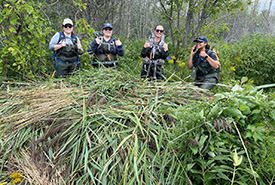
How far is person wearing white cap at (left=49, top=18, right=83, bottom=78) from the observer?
12.0ft

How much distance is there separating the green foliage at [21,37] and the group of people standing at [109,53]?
0.41m

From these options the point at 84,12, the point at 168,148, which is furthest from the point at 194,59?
the point at 84,12

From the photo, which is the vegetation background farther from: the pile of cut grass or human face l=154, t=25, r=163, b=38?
human face l=154, t=25, r=163, b=38

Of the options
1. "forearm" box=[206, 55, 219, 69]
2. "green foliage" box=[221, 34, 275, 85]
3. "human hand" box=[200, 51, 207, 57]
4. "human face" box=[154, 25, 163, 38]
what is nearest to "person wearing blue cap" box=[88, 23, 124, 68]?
"human face" box=[154, 25, 163, 38]

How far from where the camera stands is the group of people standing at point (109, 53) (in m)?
3.42

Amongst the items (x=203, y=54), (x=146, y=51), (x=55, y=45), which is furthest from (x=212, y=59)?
(x=55, y=45)

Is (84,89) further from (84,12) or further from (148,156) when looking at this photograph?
(84,12)

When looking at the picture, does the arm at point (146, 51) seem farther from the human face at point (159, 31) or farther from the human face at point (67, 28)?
the human face at point (67, 28)

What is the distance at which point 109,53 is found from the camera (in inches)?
154

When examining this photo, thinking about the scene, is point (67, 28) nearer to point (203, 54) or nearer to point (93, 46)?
point (93, 46)

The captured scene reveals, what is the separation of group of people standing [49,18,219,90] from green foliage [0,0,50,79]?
0.41 meters

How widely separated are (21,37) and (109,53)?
1.71m

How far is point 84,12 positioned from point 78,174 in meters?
6.89

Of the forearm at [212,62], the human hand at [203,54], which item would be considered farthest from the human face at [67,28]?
the forearm at [212,62]
